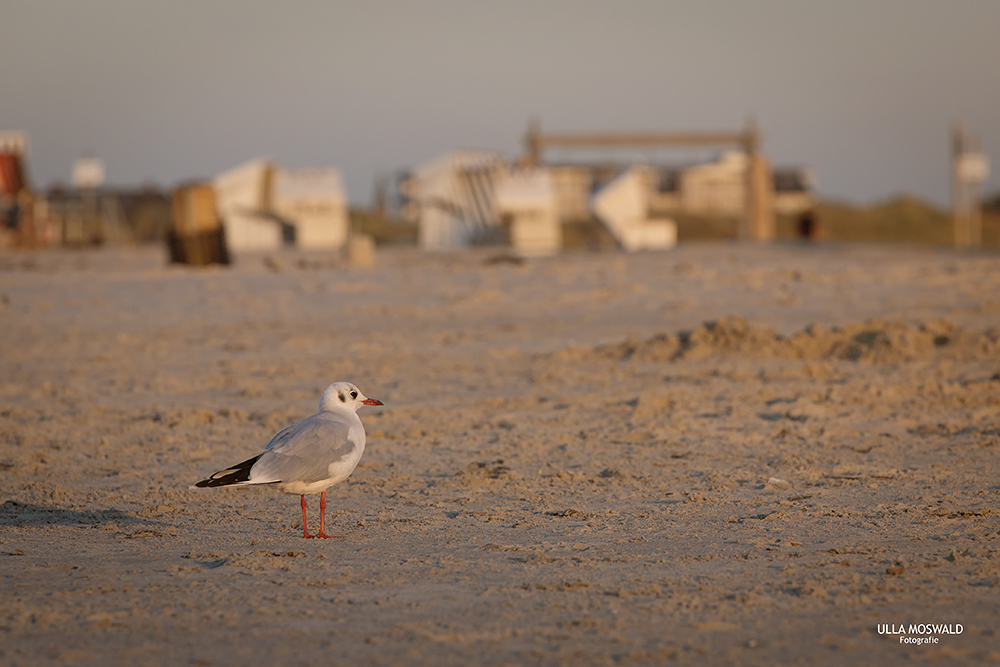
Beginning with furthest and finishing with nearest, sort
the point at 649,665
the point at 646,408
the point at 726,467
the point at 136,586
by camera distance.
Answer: the point at 646,408 < the point at 726,467 < the point at 136,586 < the point at 649,665

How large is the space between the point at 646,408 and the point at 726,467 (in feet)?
4.65

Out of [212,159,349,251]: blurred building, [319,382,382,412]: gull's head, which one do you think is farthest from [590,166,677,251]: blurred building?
[319,382,382,412]: gull's head

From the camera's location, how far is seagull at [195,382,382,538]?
4562mm

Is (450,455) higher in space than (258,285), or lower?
lower

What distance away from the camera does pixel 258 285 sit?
41.3ft

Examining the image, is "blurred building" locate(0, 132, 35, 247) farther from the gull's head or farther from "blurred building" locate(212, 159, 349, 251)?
the gull's head

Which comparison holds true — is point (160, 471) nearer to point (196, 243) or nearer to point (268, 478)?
point (268, 478)

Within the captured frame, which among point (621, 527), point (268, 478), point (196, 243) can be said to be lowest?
point (621, 527)

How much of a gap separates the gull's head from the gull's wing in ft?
0.56

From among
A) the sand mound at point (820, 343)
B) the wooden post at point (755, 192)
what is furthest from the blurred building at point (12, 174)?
the sand mound at point (820, 343)

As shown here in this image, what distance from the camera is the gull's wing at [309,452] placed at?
181 inches

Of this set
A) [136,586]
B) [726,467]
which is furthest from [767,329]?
[136,586]

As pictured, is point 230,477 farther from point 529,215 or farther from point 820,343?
point 529,215

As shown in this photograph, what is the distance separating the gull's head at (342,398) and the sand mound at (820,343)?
4191mm
